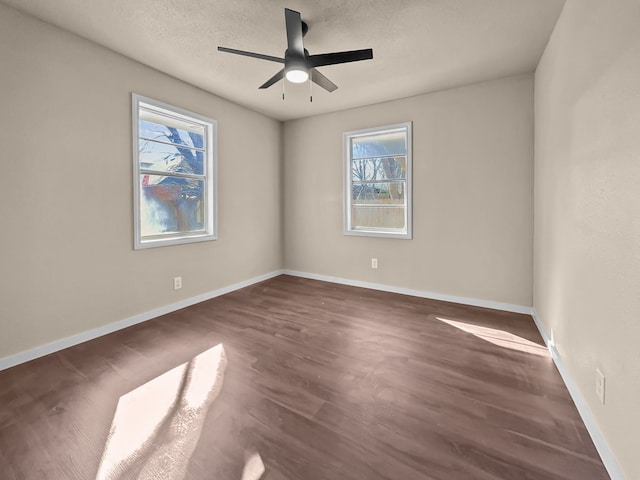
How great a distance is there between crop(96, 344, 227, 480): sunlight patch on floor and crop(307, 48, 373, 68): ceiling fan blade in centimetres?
238

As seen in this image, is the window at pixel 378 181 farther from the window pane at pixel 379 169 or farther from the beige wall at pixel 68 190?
the beige wall at pixel 68 190

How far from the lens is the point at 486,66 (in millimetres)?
2934

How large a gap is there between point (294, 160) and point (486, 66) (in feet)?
9.34

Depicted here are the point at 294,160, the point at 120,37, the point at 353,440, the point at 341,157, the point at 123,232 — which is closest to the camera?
the point at 353,440

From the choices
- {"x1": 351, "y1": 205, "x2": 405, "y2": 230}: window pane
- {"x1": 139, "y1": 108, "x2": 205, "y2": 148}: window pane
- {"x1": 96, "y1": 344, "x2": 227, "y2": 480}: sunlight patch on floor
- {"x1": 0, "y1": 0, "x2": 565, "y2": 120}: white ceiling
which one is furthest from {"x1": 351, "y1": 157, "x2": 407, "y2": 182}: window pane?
{"x1": 96, "y1": 344, "x2": 227, "y2": 480}: sunlight patch on floor

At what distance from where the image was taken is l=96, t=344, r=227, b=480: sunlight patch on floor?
129 cm

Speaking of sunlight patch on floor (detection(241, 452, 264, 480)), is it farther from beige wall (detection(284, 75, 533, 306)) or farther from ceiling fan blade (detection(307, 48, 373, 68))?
beige wall (detection(284, 75, 533, 306))

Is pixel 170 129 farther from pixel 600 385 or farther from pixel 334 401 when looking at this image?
pixel 600 385

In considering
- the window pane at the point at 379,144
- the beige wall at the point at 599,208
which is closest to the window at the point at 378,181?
the window pane at the point at 379,144

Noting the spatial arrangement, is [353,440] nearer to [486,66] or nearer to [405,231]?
[405,231]

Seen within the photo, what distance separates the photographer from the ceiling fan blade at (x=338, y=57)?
208 cm

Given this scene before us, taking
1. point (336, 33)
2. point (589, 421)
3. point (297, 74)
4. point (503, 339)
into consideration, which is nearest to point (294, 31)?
point (297, 74)

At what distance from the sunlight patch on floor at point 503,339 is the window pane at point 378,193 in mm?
1810

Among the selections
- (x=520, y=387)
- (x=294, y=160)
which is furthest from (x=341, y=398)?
(x=294, y=160)
